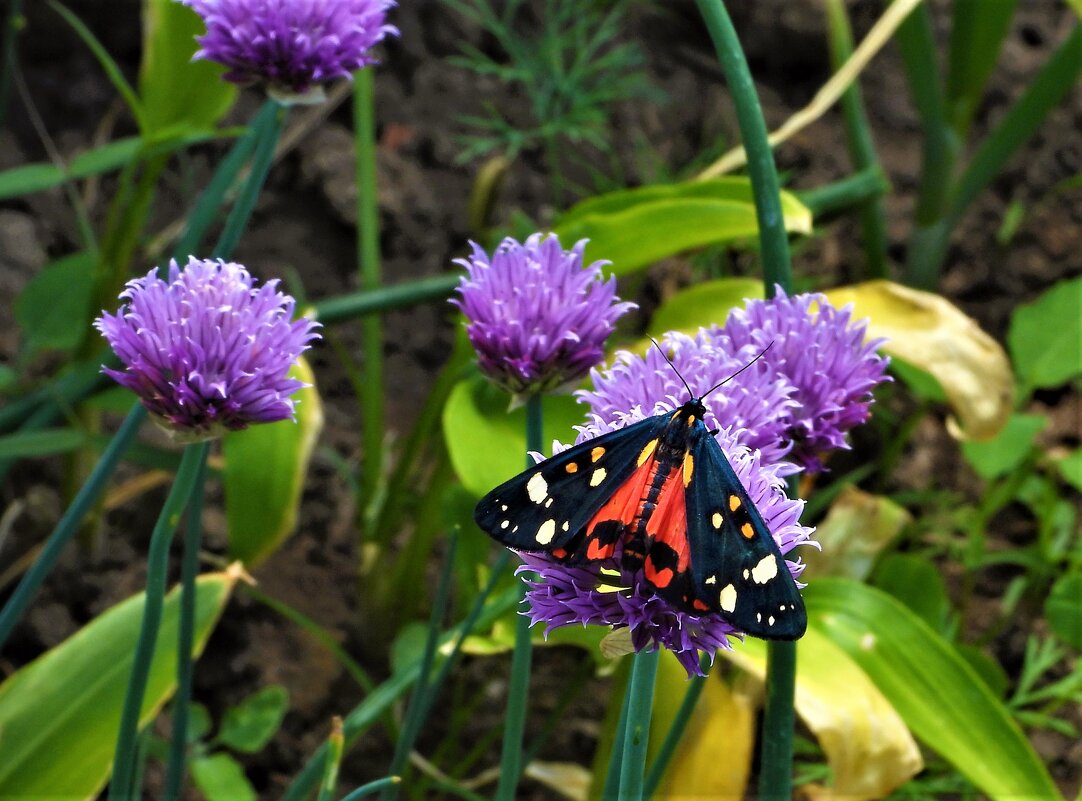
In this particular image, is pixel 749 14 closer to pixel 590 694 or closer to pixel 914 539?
pixel 914 539

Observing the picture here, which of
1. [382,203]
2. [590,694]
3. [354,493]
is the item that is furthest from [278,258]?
[590,694]

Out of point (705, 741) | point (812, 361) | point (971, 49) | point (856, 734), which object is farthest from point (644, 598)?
point (971, 49)

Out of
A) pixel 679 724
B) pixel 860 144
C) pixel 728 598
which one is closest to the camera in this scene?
pixel 728 598

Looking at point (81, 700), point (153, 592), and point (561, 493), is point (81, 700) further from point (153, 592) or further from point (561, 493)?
point (561, 493)

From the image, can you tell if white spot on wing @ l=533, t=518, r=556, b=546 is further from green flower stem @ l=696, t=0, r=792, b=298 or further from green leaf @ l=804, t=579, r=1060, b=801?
green leaf @ l=804, t=579, r=1060, b=801

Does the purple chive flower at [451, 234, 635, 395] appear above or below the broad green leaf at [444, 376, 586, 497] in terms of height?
above

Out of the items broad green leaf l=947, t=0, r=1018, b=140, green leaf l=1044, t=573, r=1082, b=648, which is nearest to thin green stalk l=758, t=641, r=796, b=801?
green leaf l=1044, t=573, r=1082, b=648
